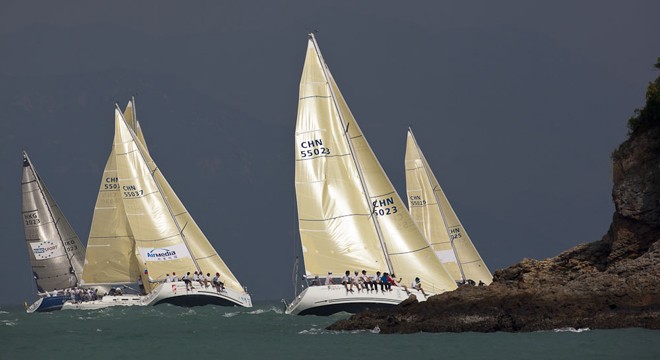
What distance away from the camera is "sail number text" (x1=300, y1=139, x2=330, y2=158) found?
2050 inches

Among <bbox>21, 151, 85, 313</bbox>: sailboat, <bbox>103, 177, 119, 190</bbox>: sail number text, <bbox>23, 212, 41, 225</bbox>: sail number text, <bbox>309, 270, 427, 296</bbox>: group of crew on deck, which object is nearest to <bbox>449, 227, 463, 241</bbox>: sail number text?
<bbox>309, 270, 427, 296</bbox>: group of crew on deck

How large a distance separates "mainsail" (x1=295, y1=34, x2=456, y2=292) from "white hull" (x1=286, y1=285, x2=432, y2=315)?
191cm

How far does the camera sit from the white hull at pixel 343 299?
4962 centimetres

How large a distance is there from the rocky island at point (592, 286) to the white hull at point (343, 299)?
22.5 feet

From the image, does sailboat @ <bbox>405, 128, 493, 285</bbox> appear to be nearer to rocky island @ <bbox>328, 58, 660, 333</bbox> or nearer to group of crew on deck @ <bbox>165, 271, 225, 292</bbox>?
group of crew on deck @ <bbox>165, 271, 225, 292</bbox>

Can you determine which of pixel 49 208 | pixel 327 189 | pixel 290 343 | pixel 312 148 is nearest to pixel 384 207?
pixel 327 189

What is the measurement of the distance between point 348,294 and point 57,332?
11210 millimetres

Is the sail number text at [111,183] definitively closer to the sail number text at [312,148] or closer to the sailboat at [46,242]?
the sailboat at [46,242]

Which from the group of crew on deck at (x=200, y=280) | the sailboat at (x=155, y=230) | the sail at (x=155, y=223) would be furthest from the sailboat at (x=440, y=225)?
the group of crew on deck at (x=200, y=280)

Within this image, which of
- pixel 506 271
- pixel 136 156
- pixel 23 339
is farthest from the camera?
pixel 136 156

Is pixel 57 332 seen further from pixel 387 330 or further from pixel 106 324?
pixel 387 330

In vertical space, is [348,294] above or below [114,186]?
below

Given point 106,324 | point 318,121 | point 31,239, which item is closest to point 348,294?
point 318,121

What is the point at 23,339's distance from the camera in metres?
46.1
